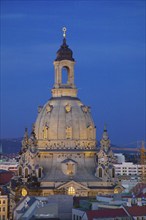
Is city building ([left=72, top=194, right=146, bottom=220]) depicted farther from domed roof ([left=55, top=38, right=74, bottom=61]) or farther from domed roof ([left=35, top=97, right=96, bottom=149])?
domed roof ([left=55, top=38, right=74, bottom=61])

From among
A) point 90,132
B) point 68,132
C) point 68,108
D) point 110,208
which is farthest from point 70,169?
point 110,208

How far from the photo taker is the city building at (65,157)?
12556 centimetres

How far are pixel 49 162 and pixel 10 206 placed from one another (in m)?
9.79

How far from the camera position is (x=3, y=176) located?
179625 mm

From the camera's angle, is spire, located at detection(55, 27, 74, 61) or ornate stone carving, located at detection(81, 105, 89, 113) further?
spire, located at detection(55, 27, 74, 61)

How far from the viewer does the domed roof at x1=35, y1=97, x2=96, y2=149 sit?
12888cm

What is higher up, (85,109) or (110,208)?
(85,109)

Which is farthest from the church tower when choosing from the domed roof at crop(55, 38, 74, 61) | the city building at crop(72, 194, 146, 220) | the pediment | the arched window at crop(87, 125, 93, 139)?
the city building at crop(72, 194, 146, 220)

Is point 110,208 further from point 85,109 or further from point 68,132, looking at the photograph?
point 85,109

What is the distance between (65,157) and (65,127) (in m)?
4.84

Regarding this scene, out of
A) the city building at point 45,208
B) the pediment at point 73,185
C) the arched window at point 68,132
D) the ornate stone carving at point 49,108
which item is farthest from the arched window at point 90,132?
the city building at point 45,208

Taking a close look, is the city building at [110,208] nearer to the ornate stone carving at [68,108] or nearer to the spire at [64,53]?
the ornate stone carving at [68,108]

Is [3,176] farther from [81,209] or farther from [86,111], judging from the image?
Result: [81,209]

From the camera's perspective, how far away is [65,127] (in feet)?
422
